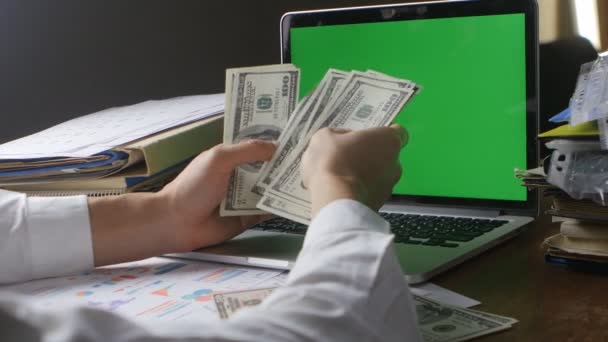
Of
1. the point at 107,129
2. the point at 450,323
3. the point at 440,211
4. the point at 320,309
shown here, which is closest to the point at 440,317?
the point at 450,323

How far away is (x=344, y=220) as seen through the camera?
0.66 meters

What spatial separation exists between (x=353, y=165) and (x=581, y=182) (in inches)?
10.7

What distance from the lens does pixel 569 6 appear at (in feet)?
4.47

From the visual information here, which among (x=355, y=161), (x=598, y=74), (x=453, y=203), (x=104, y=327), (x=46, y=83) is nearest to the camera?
(x=104, y=327)

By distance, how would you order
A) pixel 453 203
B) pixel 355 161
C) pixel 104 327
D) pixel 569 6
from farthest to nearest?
pixel 569 6 → pixel 453 203 → pixel 355 161 → pixel 104 327

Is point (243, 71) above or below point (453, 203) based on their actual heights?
above

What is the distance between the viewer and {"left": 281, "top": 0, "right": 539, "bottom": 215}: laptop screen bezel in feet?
3.62

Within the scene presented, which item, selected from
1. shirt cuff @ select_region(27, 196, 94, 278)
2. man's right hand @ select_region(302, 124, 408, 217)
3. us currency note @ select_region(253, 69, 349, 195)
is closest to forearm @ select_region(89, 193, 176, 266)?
shirt cuff @ select_region(27, 196, 94, 278)

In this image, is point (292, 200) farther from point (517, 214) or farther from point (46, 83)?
point (46, 83)

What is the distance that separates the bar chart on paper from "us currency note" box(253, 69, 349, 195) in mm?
129

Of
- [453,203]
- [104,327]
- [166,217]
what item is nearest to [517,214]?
[453,203]

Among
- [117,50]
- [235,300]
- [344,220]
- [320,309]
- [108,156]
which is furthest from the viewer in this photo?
[117,50]

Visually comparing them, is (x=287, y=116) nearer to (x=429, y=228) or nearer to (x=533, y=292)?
(x=429, y=228)

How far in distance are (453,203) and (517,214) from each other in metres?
0.10
